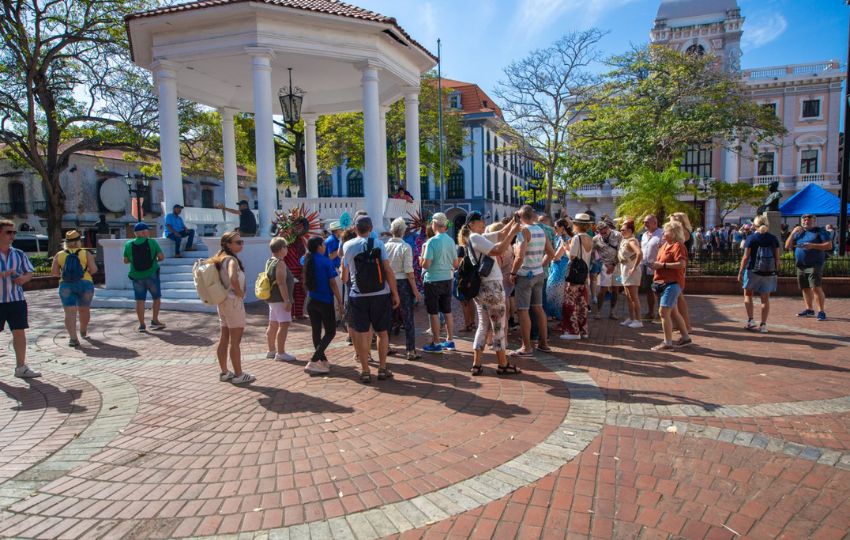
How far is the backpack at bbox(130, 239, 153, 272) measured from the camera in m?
8.12

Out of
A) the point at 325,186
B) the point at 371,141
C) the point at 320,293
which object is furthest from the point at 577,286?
the point at 325,186

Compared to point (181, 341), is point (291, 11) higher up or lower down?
higher up

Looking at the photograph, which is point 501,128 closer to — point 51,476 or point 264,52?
point 264,52

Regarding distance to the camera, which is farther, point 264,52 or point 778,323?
point 264,52

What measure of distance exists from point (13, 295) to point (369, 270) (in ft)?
13.7

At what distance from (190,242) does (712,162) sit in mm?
42793

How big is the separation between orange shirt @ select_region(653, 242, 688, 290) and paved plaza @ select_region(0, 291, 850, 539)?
0.98m

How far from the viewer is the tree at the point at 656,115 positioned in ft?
61.4

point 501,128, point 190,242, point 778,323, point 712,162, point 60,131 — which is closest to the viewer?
point 778,323

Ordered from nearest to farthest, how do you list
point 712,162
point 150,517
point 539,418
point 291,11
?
point 150,517
point 539,418
point 291,11
point 712,162

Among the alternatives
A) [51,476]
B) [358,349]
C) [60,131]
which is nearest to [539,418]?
[358,349]

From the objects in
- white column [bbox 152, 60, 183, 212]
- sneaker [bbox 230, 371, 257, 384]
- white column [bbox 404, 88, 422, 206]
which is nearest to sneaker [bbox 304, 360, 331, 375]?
sneaker [bbox 230, 371, 257, 384]

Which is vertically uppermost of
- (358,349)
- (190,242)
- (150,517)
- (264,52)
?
(264,52)

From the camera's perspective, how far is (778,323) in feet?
26.9
